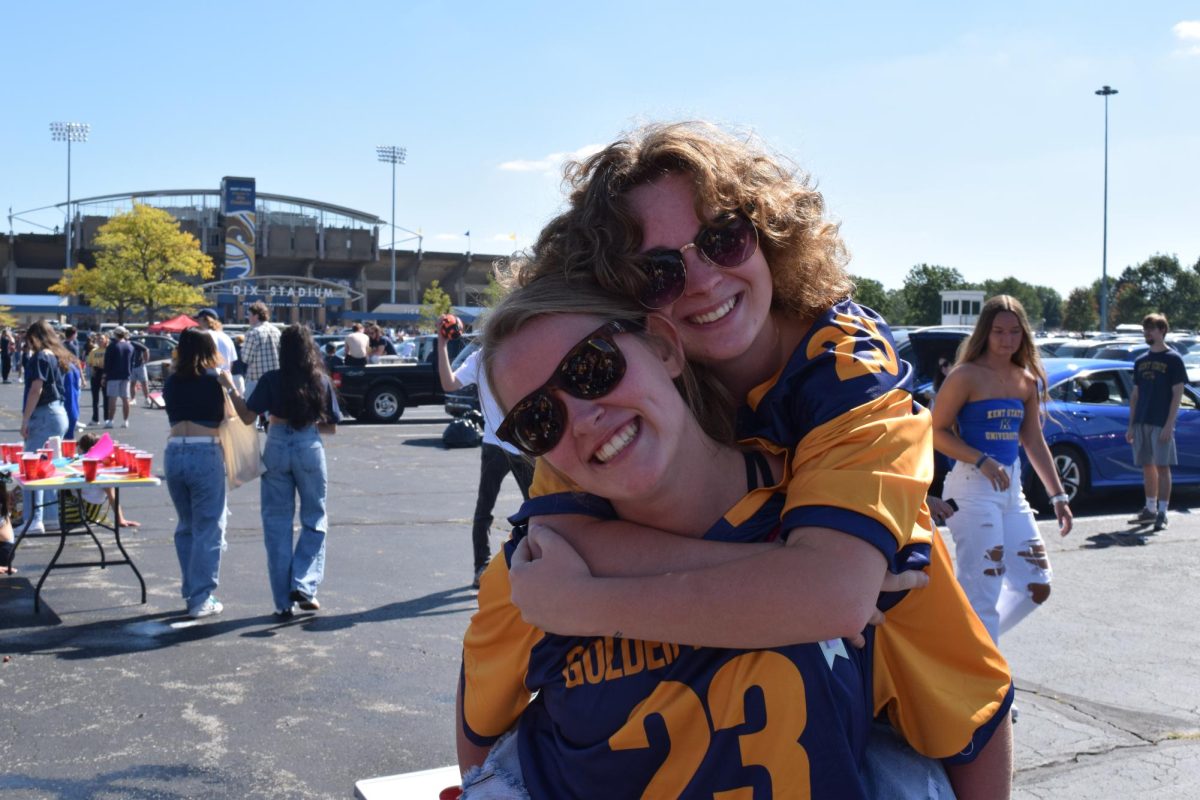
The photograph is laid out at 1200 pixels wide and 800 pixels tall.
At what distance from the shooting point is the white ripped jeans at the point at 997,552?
5.12 metres

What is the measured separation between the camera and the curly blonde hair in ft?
5.22

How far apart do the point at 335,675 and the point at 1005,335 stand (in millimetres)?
4075

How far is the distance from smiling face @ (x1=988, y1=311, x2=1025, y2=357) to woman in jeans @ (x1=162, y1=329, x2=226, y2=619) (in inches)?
190

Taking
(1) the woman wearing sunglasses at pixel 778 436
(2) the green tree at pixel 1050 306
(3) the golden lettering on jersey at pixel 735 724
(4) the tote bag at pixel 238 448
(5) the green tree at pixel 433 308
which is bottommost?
(4) the tote bag at pixel 238 448

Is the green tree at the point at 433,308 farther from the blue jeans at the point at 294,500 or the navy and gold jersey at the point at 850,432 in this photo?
the navy and gold jersey at the point at 850,432

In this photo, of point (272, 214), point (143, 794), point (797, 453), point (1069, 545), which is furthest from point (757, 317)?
point (272, 214)

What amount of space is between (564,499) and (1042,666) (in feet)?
17.1

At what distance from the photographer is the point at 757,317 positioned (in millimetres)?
1724

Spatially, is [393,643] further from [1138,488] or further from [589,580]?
[1138,488]

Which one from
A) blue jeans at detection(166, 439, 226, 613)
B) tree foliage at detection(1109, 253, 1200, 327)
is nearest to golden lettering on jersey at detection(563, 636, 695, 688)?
blue jeans at detection(166, 439, 226, 613)

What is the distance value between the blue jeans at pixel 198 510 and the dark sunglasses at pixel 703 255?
6094mm

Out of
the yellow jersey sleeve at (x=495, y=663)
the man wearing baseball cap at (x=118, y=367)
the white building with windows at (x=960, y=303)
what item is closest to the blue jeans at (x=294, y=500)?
the yellow jersey sleeve at (x=495, y=663)

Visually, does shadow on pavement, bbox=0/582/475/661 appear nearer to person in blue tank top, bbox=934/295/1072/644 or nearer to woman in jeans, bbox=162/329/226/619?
woman in jeans, bbox=162/329/226/619

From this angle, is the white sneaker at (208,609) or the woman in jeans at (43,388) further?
the woman in jeans at (43,388)
